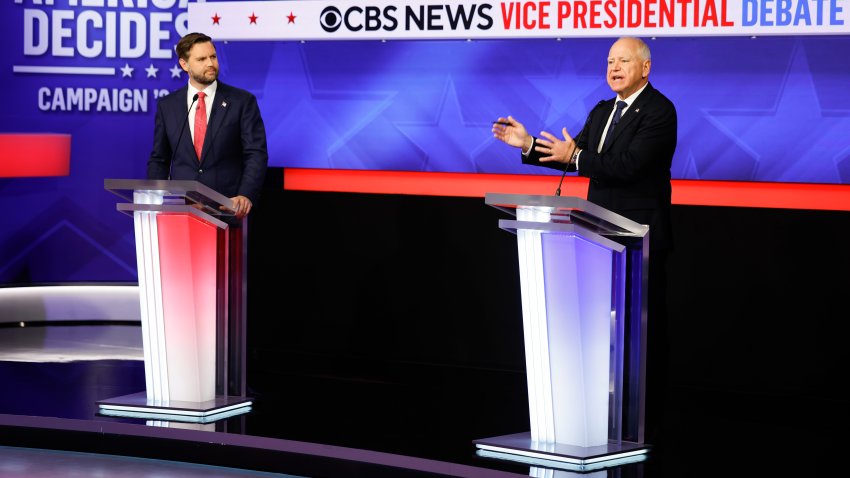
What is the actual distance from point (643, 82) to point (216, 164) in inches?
70.3

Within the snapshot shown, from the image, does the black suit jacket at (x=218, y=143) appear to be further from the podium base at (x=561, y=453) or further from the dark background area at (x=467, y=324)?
the podium base at (x=561, y=453)

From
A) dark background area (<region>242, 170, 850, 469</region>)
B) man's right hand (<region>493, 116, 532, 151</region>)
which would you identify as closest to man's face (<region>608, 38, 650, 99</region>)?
man's right hand (<region>493, 116, 532, 151</region>)

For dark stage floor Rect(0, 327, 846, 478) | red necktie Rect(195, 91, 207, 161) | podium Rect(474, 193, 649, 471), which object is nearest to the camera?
podium Rect(474, 193, 649, 471)

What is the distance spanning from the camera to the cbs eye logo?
632cm

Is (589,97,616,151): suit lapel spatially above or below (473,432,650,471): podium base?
above

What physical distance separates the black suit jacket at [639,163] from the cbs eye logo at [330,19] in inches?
78.5

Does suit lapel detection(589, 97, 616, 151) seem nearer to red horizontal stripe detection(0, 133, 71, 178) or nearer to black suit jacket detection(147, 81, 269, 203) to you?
black suit jacket detection(147, 81, 269, 203)

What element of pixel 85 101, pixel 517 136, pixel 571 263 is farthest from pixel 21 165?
pixel 571 263

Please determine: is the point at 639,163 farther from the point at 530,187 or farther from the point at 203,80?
the point at 203,80

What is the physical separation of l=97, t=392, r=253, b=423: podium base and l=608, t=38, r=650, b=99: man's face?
1.85 metres

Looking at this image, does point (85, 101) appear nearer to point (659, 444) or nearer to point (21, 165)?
point (21, 165)

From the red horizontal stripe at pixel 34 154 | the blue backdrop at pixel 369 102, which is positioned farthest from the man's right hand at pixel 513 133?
the red horizontal stripe at pixel 34 154

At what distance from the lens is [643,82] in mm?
4598

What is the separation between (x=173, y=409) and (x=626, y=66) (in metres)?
2.04
